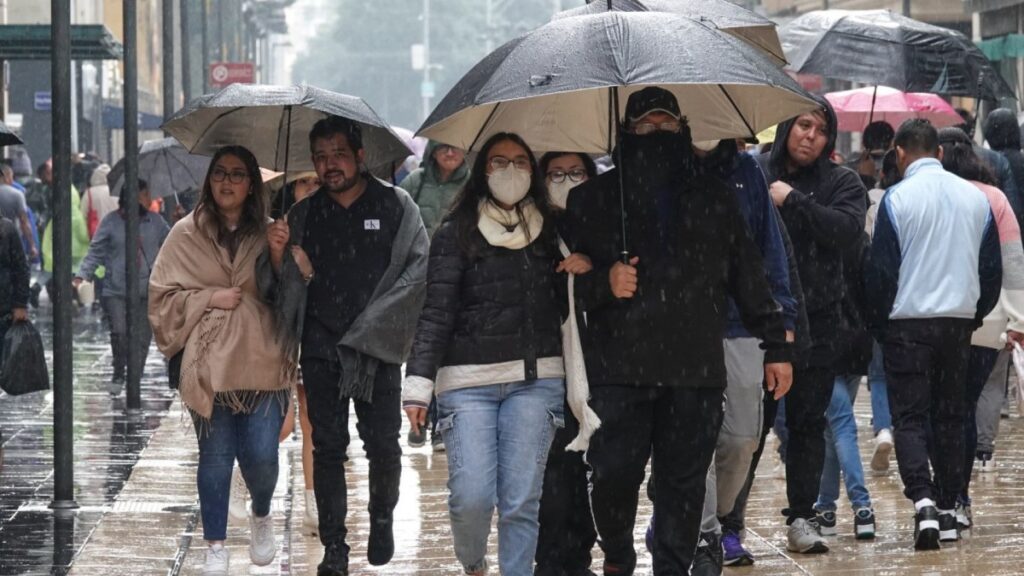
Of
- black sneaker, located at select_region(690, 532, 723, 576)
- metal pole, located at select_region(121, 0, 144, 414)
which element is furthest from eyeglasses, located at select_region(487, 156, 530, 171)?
metal pole, located at select_region(121, 0, 144, 414)

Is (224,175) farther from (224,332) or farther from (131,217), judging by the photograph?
Answer: (131,217)

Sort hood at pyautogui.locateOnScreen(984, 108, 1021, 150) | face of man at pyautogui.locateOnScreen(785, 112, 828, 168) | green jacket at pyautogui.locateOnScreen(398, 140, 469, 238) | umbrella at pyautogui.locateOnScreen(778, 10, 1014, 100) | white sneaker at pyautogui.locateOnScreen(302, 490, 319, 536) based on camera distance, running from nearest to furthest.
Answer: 1. face of man at pyautogui.locateOnScreen(785, 112, 828, 168)
2. white sneaker at pyautogui.locateOnScreen(302, 490, 319, 536)
3. umbrella at pyautogui.locateOnScreen(778, 10, 1014, 100)
4. green jacket at pyautogui.locateOnScreen(398, 140, 469, 238)
5. hood at pyautogui.locateOnScreen(984, 108, 1021, 150)

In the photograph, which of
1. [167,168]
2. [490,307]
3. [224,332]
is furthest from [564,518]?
[167,168]

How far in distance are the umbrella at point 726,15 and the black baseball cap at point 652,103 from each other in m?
1.72

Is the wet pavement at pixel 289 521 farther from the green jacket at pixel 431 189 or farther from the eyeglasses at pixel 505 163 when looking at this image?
the eyeglasses at pixel 505 163

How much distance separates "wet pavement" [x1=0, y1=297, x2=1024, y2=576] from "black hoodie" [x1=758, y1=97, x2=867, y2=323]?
1.16 m

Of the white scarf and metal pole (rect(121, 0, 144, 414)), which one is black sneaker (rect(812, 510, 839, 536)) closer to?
the white scarf

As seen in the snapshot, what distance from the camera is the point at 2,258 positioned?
12.0m

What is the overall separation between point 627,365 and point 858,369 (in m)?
2.79

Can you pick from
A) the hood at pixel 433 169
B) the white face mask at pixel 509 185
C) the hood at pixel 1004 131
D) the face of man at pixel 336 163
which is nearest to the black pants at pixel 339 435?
the face of man at pixel 336 163

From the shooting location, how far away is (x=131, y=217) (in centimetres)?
1494

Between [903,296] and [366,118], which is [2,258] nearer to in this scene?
[366,118]

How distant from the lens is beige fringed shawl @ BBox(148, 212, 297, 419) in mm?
8320

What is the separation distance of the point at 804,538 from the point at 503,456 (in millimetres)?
2215
